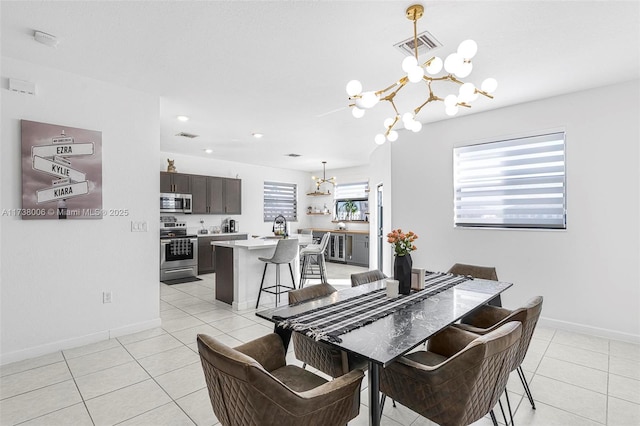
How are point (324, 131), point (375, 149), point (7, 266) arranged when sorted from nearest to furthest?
point (7, 266) < point (324, 131) < point (375, 149)

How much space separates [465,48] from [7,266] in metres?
3.91

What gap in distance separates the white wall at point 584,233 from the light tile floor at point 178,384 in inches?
15.1

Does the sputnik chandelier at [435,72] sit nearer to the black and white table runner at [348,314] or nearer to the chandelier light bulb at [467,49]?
the chandelier light bulb at [467,49]

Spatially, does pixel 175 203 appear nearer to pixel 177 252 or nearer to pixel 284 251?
pixel 177 252

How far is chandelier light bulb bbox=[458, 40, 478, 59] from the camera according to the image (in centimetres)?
171

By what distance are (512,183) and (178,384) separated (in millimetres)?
4233

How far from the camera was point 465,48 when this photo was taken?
5.65ft

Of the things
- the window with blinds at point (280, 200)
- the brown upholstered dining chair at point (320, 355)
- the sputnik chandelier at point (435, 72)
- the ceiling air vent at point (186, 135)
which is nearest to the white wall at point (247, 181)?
the window with blinds at point (280, 200)

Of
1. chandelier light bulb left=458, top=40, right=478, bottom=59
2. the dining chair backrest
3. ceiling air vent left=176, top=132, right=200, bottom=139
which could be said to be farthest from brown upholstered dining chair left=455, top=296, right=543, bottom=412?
ceiling air vent left=176, top=132, right=200, bottom=139

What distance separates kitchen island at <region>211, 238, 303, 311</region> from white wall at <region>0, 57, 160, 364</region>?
3.50 ft

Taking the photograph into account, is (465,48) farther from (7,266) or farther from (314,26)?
(7,266)

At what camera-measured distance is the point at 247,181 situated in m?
8.38

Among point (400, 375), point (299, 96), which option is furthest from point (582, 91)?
point (400, 375)

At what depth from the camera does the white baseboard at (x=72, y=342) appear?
2.82 meters
